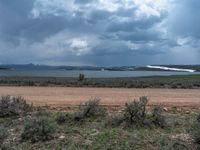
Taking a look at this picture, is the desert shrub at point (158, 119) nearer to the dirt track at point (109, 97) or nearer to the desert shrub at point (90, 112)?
the desert shrub at point (90, 112)

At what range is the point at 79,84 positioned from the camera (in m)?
35.9

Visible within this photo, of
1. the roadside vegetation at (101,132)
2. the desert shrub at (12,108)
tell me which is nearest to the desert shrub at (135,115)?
the roadside vegetation at (101,132)

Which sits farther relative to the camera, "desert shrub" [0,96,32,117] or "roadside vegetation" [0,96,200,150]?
"desert shrub" [0,96,32,117]

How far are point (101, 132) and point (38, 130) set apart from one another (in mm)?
1744

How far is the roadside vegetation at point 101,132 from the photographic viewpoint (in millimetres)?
9164

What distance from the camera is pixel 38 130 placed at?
9.79m

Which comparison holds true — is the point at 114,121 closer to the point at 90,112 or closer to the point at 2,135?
the point at 90,112

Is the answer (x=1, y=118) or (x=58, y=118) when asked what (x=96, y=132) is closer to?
(x=58, y=118)

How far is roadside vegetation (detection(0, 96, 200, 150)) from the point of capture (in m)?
9.16

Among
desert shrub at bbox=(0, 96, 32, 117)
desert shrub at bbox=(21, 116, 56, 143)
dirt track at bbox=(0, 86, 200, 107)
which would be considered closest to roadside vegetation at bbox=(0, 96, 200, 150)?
desert shrub at bbox=(21, 116, 56, 143)

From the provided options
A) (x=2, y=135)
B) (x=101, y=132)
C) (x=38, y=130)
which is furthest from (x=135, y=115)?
(x=2, y=135)

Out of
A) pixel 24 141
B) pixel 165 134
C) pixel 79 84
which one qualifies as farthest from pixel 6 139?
pixel 79 84

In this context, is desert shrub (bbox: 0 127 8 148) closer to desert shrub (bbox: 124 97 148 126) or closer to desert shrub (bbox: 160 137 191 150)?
desert shrub (bbox: 124 97 148 126)

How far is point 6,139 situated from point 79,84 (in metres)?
26.3
